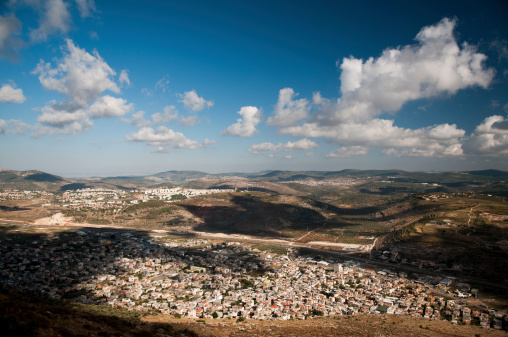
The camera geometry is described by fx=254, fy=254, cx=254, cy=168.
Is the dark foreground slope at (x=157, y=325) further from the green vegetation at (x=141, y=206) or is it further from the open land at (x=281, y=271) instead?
the green vegetation at (x=141, y=206)

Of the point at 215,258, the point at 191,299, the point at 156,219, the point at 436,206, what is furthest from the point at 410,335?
the point at 156,219

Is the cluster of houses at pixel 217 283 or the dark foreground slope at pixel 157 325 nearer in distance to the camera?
the dark foreground slope at pixel 157 325

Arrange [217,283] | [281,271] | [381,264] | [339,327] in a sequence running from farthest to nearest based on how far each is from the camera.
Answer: [381,264], [281,271], [217,283], [339,327]

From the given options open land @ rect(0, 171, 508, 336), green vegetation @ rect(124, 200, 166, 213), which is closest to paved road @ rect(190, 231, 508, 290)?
open land @ rect(0, 171, 508, 336)

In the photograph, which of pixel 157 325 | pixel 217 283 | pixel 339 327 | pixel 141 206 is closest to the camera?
pixel 157 325

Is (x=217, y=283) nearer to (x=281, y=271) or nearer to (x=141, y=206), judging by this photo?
(x=281, y=271)

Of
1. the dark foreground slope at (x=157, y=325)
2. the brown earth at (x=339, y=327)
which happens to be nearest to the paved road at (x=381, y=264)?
the brown earth at (x=339, y=327)

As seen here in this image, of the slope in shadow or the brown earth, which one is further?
the slope in shadow

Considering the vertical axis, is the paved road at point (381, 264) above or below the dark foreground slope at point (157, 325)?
below

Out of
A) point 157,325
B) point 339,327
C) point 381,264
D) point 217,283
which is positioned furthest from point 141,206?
point 339,327

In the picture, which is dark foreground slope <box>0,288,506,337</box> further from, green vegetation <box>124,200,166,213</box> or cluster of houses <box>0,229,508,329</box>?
green vegetation <box>124,200,166,213</box>
